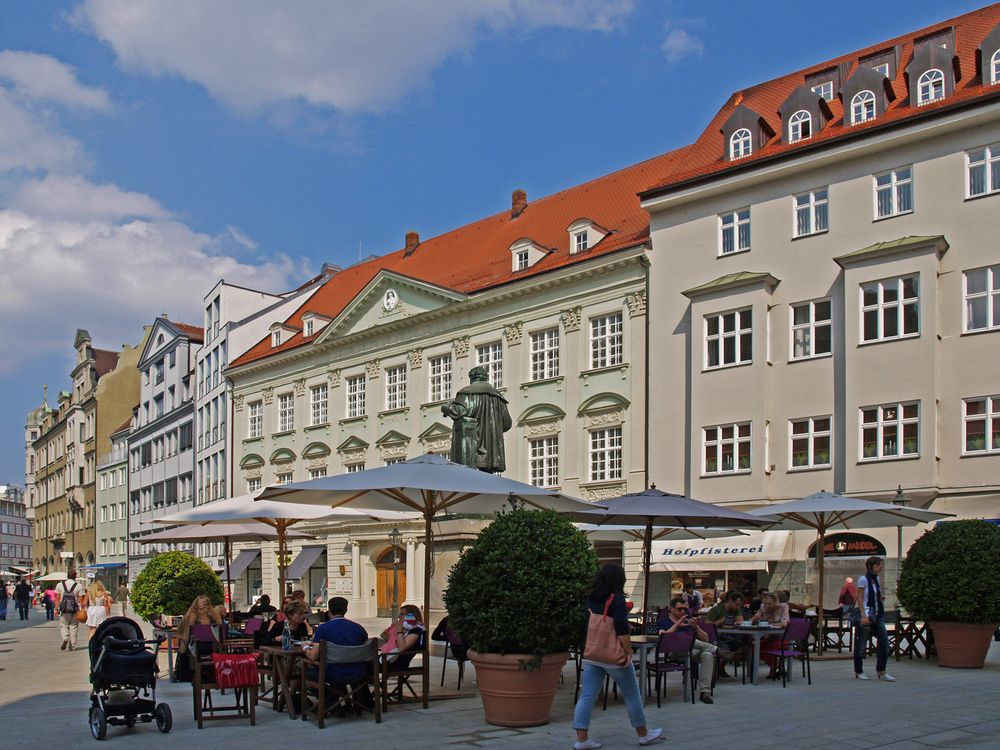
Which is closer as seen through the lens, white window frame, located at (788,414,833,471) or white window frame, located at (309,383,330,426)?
white window frame, located at (788,414,833,471)

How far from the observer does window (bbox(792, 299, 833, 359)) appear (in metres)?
30.1

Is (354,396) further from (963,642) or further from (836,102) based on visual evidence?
(963,642)

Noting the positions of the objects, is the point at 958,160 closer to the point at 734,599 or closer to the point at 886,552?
the point at 886,552

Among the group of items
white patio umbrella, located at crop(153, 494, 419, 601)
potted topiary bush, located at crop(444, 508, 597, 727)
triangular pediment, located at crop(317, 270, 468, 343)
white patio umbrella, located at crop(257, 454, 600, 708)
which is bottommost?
potted topiary bush, located at crop(444, 508, 597, 727)

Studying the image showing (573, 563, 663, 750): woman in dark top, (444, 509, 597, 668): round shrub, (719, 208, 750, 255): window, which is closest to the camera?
(573, 563, 663, 750): woman in dark top

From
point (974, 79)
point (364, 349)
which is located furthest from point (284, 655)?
point (364, 349)

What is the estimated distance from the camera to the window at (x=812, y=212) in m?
30.6

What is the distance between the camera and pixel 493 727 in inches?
430

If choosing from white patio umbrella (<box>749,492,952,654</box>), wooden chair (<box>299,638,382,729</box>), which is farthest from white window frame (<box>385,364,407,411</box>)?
wooden chair (<box>299,638,382,729</box>)

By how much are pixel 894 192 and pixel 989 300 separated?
3.86 m

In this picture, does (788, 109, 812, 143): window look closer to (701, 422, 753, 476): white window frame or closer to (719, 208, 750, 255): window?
(719, 208, 750, 255): window

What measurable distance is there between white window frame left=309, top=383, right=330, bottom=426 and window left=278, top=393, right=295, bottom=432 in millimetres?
1463

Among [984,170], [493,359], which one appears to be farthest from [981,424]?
[493,359]

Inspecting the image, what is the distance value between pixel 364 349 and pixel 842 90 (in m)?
22.0
